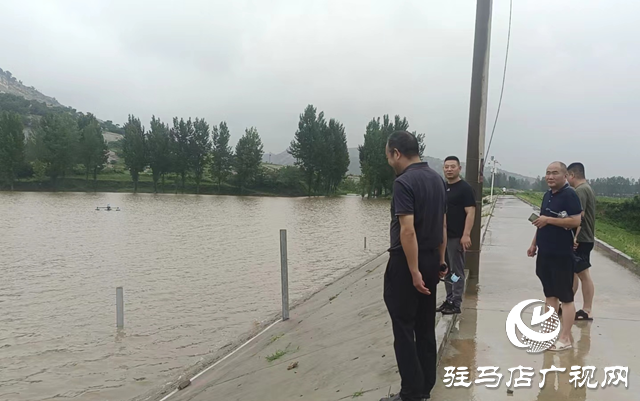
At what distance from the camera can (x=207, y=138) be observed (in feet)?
270

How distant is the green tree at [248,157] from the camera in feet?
264

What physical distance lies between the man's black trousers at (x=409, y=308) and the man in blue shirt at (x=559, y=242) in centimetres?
190

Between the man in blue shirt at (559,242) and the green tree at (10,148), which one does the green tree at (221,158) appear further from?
the man in blue shirt at (559,242)

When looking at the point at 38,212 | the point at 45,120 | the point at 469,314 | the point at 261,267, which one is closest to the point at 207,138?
the point at 45,120

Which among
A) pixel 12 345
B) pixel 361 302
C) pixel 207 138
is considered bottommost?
pixel 12 345

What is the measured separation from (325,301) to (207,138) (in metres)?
75.5

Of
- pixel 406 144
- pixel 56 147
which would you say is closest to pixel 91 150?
pixel 56 147

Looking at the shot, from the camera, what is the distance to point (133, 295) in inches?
507

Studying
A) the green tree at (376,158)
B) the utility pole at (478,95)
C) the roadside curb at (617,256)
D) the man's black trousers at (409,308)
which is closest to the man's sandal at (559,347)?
the man's black trousers at (409,308)

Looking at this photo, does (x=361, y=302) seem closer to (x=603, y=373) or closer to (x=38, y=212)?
(x=603, y=373)

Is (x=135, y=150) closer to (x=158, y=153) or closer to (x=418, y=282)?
(x=158, y=153)

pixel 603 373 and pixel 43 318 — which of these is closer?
pixel 603 373

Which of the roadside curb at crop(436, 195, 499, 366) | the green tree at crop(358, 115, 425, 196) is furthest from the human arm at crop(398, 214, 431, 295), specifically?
the green tree at crop(358, 115, 425, 196)

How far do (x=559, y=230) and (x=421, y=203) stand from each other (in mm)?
2175
